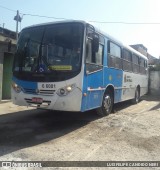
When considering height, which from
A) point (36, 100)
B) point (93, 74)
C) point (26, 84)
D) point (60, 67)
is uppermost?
point (60, 67)

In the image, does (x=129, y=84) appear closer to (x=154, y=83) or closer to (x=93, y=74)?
(x=93, y=74)

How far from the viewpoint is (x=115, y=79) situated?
975 centimetres

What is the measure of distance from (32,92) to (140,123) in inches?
145

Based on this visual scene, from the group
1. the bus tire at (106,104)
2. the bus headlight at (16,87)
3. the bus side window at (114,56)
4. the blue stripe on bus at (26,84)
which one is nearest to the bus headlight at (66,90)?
the blue stripe on bus at (26,84)

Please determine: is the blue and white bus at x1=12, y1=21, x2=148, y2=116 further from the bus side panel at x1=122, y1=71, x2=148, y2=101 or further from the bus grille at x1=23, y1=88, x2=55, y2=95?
the bus side panel at x1=122, y1=71, x2=148, y2=101

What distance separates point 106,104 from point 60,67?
296 centimetres

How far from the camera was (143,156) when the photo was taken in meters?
5.28

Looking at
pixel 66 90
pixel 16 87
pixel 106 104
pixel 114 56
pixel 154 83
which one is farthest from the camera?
pixel 154 83

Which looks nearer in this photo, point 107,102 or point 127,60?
point 107,102

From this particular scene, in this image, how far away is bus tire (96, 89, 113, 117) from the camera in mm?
8934

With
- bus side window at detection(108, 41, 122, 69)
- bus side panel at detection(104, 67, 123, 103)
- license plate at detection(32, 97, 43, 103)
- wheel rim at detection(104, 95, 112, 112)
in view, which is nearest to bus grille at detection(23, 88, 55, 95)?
license plate at detection(32, 97, 43, 103)

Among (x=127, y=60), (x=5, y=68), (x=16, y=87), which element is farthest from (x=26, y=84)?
(x=127, y=60)

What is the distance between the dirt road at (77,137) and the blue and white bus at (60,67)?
0.70 m

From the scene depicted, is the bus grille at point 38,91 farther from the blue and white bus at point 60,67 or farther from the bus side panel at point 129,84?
the bus side panel at point 129,84
